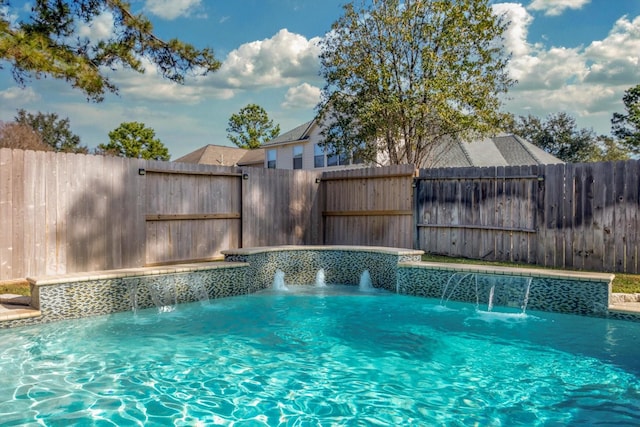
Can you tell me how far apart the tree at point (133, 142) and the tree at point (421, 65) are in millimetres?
26108

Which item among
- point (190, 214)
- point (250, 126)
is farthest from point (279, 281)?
point (250, 126)

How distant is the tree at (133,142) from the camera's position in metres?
35.7

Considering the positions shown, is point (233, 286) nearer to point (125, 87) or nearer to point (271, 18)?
point (125, 87)

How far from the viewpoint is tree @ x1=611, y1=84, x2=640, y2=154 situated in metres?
23.4

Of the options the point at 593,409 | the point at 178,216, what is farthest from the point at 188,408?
the point at 178,216

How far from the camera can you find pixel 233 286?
7.59 meters

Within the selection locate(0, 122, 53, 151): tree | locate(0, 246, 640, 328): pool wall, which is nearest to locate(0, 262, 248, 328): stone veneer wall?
locate(0, 246, 640, 328): pool wall

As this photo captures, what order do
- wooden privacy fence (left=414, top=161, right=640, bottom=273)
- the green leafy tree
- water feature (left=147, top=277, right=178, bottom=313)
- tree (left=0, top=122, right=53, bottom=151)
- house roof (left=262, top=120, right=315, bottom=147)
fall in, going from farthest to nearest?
the green leafy tree < tree (left=0, top=122, right=53, bottom=151) < house roof (left=262, top=120, right=315, bottom=147) < wooden privacy fence (left=414, top=161, right=640, bottom=273) < water feature (left=147, top=277, right=178, bottom=313)

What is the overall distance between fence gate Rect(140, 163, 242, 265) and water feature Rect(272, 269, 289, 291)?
1.73 metres

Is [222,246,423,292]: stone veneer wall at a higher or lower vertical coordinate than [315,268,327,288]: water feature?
higher

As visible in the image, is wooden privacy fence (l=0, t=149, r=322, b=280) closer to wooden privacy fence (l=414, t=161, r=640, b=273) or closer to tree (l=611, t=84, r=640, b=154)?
wooden privacy fence (l=414, t=161, r=640, b=273)

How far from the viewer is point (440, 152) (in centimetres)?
1781

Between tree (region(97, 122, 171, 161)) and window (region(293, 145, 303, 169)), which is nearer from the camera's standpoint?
window (region(293, 145, 303, 169))

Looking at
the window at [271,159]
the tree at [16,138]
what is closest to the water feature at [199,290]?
the window at [271,159]
